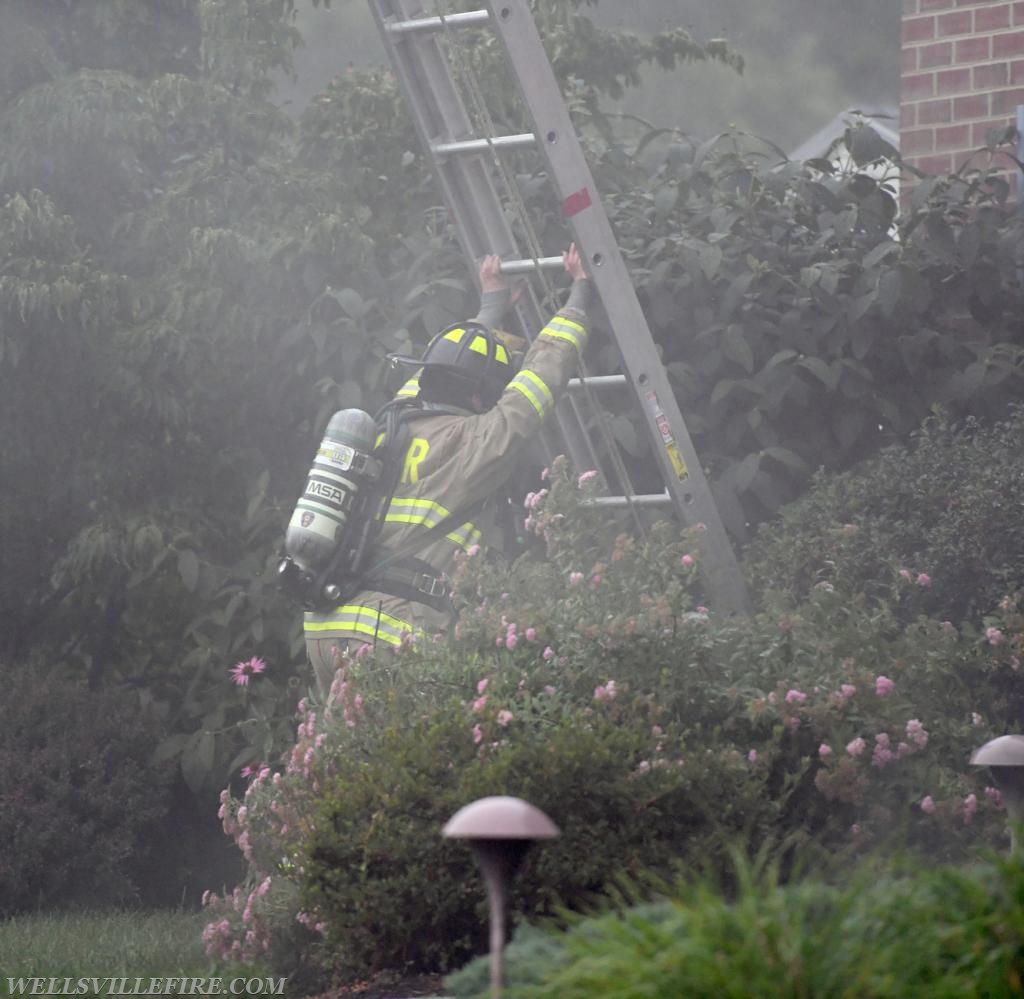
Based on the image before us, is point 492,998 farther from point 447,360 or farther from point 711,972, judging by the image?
point 447,360

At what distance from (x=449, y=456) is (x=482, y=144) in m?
1.24

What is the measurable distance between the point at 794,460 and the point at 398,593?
69.2 inches

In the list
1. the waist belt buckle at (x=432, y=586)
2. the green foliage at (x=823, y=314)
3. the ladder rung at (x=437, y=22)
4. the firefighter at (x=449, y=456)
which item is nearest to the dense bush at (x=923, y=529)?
the green foliage at (x=823, y=314)

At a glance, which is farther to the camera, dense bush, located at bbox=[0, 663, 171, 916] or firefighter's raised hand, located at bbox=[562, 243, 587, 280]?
dense bush, located at bbox=[0, 663, 171, 916]

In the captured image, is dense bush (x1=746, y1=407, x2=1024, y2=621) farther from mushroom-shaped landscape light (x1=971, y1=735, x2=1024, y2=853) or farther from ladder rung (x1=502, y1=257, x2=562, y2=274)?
mushroom-shaped landscape light (x1=971, y1=735, x2=1024, y2=853)

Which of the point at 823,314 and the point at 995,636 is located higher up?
the point at 823,314

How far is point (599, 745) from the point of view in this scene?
14.8ft

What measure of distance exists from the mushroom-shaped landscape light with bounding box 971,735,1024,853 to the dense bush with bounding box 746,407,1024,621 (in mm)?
1964

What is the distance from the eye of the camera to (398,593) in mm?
6332

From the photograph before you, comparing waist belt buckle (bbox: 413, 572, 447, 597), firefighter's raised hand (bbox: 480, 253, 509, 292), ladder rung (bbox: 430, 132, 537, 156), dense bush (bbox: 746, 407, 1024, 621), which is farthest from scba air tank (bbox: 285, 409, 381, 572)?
dense bush (bbox: 746, 407, 1024, 621)

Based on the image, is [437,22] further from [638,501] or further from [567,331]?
[638,501]

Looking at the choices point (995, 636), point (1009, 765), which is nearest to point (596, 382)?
point (995, 636)

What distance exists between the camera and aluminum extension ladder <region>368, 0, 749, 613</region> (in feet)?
20.6
